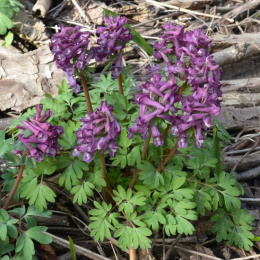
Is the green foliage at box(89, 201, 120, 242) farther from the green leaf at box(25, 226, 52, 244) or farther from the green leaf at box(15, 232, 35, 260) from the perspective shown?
the green leaf at box(15, 232, 35, 260)

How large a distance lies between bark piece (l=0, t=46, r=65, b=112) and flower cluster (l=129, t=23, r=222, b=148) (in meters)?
1.61

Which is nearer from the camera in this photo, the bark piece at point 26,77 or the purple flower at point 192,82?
the purple flower at point 192,82

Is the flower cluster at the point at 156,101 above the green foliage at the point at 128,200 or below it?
above

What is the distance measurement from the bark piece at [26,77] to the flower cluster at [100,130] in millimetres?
1473

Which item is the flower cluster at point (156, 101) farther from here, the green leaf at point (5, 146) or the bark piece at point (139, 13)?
the bark piece at point (139, 13)

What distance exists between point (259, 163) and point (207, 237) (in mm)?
936

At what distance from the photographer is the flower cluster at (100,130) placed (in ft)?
8.04

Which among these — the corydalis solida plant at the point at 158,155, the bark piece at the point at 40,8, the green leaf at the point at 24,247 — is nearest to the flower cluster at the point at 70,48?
the corydalis solida plant at the point at 158,155

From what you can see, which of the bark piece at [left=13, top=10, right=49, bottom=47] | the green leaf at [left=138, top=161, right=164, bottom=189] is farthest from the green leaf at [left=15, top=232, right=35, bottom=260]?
the bark piece at [left=13, top=10, right=49, bottom=47]

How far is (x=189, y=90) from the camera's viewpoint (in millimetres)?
2688

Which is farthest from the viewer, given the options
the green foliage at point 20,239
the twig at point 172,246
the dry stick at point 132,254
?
the twig at point 172,246

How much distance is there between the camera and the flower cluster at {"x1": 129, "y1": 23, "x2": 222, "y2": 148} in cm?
238

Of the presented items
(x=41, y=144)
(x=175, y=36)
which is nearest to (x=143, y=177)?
(x=41, y=144)

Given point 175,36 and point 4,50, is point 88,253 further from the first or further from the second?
point 4,50
